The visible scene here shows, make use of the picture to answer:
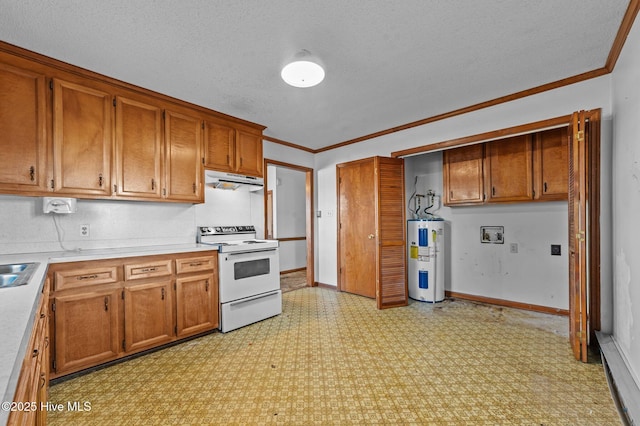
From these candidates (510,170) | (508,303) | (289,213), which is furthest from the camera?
(289,213)

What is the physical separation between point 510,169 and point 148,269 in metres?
4.24

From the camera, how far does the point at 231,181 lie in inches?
136

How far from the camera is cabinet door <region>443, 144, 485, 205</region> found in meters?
3.91

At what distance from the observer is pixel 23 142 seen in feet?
7.27

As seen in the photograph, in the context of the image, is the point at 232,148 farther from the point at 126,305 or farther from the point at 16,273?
the point at 16,273

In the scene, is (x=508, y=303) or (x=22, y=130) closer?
(x=22, y=130)

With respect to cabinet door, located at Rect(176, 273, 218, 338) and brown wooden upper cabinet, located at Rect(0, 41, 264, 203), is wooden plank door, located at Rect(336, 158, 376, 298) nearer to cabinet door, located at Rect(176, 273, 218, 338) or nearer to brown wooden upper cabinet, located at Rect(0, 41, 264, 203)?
brown wooden upper cabinet, located at Rect(0, 41, 264, 203)

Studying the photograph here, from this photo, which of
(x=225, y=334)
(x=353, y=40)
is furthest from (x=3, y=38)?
(x=225, y=334)

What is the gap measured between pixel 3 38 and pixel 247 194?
253 centimetres

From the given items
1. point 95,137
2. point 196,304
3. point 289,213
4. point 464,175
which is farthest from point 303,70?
point 289,213

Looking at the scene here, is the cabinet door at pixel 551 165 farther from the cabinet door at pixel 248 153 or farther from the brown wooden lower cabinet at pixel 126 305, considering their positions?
the brown wooden lower cabinet at pixel 126 305

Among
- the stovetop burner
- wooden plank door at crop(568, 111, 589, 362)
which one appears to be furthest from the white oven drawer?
wooden plank door at crop(568, 111, 589, 362)

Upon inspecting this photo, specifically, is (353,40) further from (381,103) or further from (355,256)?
(355,256)

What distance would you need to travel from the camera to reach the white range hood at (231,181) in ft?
10.9
